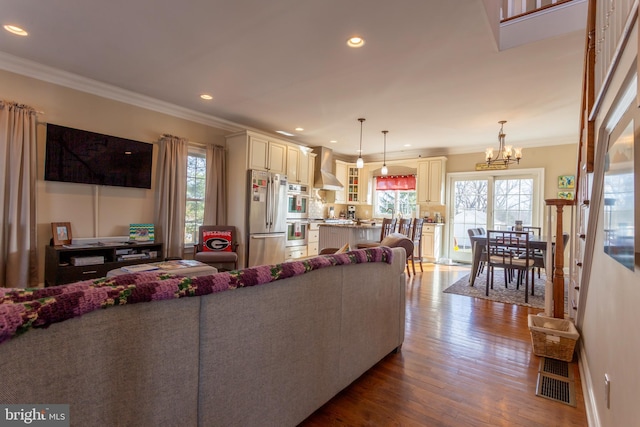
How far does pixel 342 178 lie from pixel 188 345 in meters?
7.18

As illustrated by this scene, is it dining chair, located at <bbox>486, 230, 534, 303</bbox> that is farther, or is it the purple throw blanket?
dining chair, located at <bbox>486, 230, 534, 303</bbox>

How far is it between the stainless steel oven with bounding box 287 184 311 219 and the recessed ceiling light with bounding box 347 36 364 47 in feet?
11.6

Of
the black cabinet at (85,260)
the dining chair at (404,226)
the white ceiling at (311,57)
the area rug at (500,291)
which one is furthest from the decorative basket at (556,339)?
the black cabinet at (85,260)

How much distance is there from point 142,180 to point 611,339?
4.94 m

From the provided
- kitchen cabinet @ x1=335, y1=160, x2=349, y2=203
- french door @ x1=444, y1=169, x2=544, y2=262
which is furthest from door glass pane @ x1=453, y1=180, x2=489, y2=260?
kitchen cabinet @ x1=335, y1=160, x2=349, y2=203

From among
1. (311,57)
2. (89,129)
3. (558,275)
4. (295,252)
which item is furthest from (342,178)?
(558,275)

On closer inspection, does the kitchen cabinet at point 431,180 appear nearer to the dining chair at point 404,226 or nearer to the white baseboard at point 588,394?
the dining chair at point 404,226

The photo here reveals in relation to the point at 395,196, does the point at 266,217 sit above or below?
below

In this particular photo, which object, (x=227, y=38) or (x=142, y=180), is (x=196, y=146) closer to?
(x=142, y=180)

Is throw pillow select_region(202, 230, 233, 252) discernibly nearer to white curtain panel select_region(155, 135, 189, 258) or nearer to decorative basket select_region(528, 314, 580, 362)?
white curtain panel select_region(155, 135, 189, 258)

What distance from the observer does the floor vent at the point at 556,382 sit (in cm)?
192

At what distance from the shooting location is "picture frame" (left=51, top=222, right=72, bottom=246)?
354 cm

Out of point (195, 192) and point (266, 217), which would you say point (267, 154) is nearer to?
point (266, 217)

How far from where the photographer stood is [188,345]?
1.07 meters
